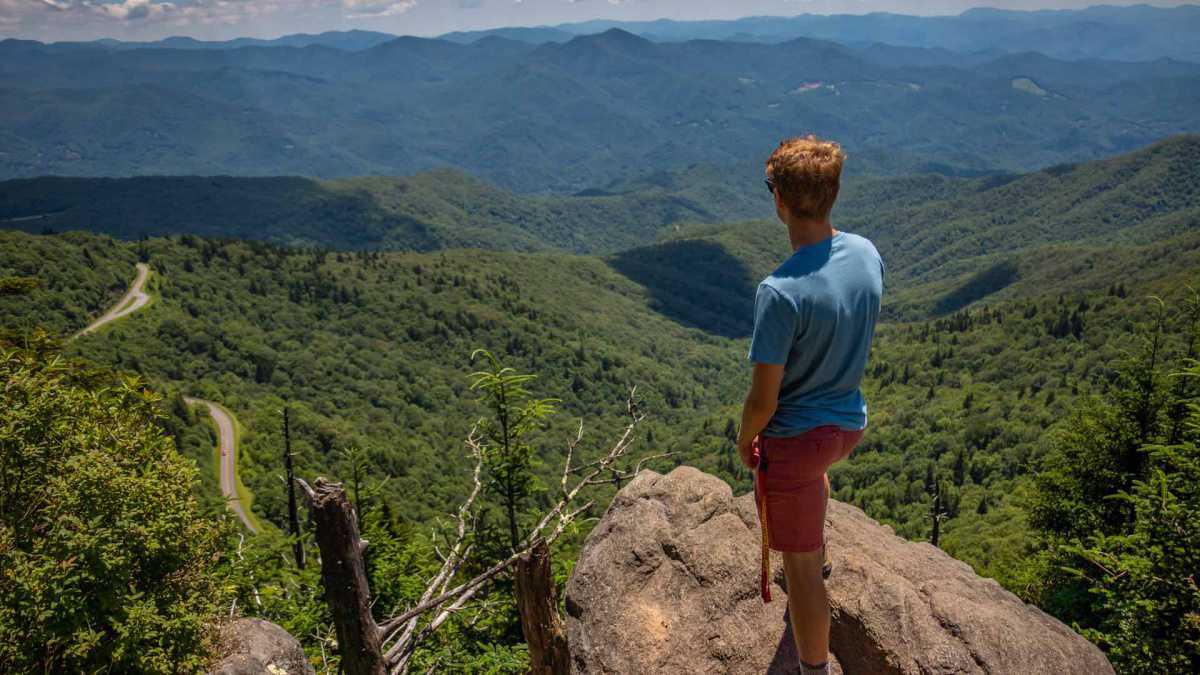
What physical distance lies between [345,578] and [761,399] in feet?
12.5

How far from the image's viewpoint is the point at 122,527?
28.1ft

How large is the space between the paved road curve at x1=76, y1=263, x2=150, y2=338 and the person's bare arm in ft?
500

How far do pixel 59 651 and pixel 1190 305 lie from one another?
2669 centimetres

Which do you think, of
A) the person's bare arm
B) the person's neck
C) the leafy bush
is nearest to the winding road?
the leafy bush

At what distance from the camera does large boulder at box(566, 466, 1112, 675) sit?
27.0 feet

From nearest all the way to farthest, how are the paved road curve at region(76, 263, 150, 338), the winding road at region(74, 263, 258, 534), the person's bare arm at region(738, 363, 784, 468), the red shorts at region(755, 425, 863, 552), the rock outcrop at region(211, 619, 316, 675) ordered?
the person's bare arm at region(738, 363, 784, 468) → the red shorts at region(755, 425, 863, 552) → the rock outcrop at region(211, 619, 316, 675) → the winding road at region(74, 263, 258, 534) → the paved road curve at region(76, 263, 150, 338)

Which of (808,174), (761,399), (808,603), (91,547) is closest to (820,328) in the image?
(761,399)

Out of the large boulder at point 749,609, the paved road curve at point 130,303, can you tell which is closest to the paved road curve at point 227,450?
the paved road curve at point 130,303

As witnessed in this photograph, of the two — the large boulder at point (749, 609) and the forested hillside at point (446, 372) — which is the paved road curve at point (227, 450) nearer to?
the forested hillside at point (446, 372)

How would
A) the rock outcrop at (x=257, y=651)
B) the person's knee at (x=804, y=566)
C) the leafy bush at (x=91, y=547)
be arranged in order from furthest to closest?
1. the rock outcrop at (x=257, y=651)
2. the leafy bush at (x=91, y=547)
3. the person's knee at (x=804, y=566)

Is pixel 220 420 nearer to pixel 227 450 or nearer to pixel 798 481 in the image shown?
pixel 227 450

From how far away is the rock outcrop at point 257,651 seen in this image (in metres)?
9.90

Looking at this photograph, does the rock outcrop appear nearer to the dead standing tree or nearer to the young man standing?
the dead standing tree

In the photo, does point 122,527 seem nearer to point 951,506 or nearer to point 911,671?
A: point 911,671
